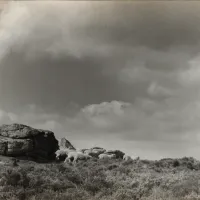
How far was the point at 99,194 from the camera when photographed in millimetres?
19500

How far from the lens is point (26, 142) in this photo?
3525 cm

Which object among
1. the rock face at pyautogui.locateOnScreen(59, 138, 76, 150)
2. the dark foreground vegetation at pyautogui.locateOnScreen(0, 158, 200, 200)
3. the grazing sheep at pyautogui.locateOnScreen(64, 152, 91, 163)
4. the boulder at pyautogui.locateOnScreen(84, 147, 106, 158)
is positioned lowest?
the dark foreground vegetation at pyautogui.locateOnScreen(0, 158, 200, 200)

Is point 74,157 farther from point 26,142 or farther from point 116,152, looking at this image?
point 116,152

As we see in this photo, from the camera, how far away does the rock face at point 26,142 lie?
113 ft

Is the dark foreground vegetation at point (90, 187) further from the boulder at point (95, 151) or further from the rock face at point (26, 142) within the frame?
the boulder at point (95, 151)

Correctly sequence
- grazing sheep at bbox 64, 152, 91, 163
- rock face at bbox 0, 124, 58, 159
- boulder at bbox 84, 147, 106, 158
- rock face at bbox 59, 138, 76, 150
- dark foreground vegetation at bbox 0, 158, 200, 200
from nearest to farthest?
dark foreground vegetation at bbox 0, 158, 200, 200
rock face at bbox 0, 124, 58, 159
grazing sheep at bbox 64, 152, 91, 163
boulder at bbox 84, 147, 106, 158
rock face at bbox 59, 138, 76, 150

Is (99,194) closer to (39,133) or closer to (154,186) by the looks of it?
(154,186)

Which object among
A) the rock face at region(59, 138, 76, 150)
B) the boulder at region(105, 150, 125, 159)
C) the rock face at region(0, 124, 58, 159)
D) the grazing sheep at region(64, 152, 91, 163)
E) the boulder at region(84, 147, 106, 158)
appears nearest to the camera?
the rock face at region(0, 124, 58, 159)

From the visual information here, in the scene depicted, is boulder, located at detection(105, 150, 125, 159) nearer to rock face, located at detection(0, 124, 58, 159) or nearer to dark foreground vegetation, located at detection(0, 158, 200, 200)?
rock face, located at detection(0, 124, 58, 159)

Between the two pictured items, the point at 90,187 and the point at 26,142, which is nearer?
the point at 90,187

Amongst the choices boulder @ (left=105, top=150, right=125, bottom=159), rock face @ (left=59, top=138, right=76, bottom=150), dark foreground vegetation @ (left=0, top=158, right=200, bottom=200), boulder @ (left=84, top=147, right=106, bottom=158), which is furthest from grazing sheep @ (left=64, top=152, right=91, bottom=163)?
dark foreground vegetation @ (left=0, top=158, right=200, bottom=200)

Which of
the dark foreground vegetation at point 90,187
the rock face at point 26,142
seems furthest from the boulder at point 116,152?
the dark foreground vegetation at point 90,187

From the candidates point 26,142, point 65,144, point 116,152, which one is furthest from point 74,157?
point 65,144

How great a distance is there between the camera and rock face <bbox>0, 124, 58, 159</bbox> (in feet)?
113
